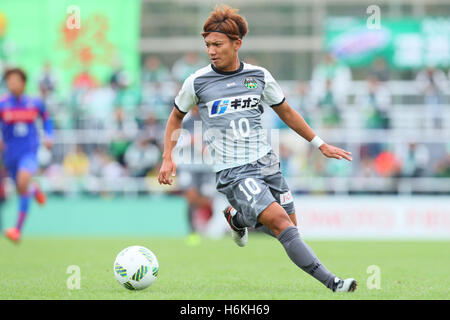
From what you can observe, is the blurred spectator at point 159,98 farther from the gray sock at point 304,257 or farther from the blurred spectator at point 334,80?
the gray sock at point 304,257

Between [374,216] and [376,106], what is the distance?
9.19ft

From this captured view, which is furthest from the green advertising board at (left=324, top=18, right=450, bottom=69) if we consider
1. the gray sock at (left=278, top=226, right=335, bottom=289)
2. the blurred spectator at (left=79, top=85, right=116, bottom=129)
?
the gray sock at (left=278, top=226, right=335, bottom=289)

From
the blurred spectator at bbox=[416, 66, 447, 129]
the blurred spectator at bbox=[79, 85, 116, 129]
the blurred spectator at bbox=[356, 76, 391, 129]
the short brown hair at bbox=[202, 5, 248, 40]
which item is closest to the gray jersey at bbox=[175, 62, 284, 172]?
the short brown hair at bbox=[202, 5, 248, 40]

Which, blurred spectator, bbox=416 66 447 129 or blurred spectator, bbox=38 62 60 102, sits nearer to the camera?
blurred spectator, bbox=38 62 60 102

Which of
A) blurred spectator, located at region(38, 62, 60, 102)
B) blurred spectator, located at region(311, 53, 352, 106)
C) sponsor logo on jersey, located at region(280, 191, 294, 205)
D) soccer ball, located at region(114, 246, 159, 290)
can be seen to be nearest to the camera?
soccer ball, located at region(114, 246, 159, 290)

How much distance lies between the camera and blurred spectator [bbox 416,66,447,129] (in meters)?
20.4

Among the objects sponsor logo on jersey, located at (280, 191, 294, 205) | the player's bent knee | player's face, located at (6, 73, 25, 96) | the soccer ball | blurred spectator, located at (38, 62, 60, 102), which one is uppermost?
blurred spectator, located at (38, 62, 60, 102)

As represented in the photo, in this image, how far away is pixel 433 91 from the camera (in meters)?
20.6

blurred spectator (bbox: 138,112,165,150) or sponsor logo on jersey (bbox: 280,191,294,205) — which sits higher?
blurred spectator (bbox: 138,112,165,150)

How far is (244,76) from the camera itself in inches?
297

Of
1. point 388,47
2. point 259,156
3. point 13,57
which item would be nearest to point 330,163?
point 388,47

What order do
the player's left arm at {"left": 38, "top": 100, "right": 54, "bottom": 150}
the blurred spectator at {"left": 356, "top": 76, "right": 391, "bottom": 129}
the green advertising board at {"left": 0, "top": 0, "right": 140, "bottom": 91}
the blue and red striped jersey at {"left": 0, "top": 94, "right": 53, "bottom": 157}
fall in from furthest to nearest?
the green advertising board at {"left": 0, "top": 0, "right": 140, "bottom": 91} → the blurred spectator at {"left": 356, "top": 76, "right": 391, "bottom": 129} → the blue and red striped jersey at {"left": 0, "top": 94, "right": 53, "bottom": 157} → the player's left arm at {"left": 38, "top": 100, "right": 54, "bottom": 150}

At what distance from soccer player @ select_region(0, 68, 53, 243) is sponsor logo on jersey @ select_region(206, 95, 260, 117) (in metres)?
6.94

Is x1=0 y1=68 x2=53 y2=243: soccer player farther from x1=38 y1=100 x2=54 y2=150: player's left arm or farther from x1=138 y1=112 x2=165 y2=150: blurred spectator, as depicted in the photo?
x1=138 y1=112 x2=165 y2=150: blurred spectator
